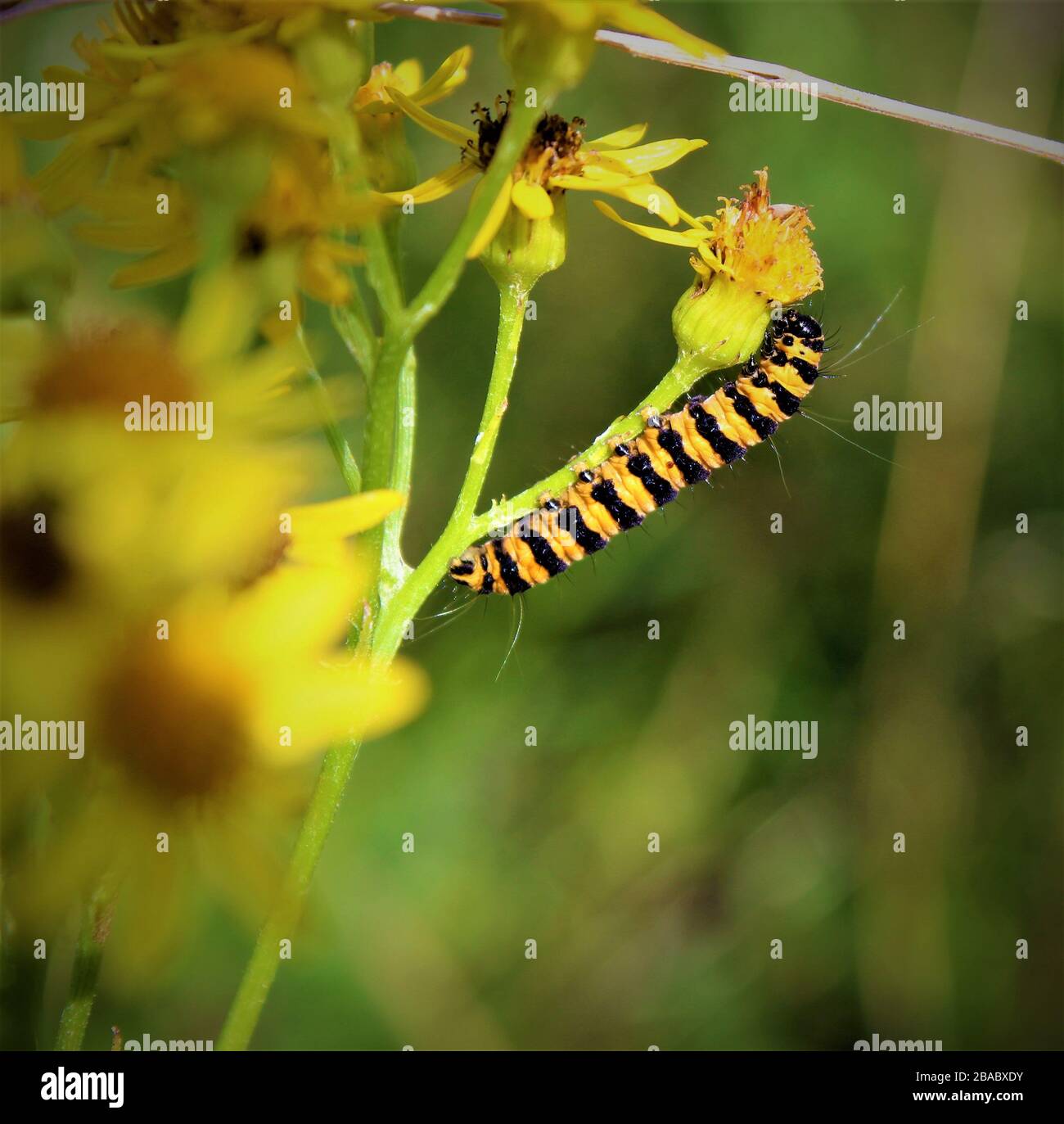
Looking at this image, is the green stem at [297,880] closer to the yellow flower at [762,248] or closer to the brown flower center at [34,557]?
the brown flower center at [34,557]

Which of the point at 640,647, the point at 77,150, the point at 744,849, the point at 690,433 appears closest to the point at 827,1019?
the point at 744,849

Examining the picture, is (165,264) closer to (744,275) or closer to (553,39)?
(553,39)

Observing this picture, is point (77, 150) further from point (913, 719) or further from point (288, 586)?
point (913, 719)

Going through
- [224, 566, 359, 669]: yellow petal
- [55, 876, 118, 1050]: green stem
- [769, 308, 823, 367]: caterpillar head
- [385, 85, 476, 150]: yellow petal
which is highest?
[385, 85, 476, 150]: yellow petal

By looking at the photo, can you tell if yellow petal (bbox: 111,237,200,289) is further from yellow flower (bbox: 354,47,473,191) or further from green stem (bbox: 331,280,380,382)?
yellow flower (bbox: 354,47,473,191)

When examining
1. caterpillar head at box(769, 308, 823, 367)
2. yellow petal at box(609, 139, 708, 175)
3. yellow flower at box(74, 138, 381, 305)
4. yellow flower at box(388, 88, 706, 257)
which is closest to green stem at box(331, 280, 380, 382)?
yellow flower at box(74, 138, 381, 305)

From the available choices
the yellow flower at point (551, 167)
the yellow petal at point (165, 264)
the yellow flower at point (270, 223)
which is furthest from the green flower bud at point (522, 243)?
the yellow petal at point (165, 264)
